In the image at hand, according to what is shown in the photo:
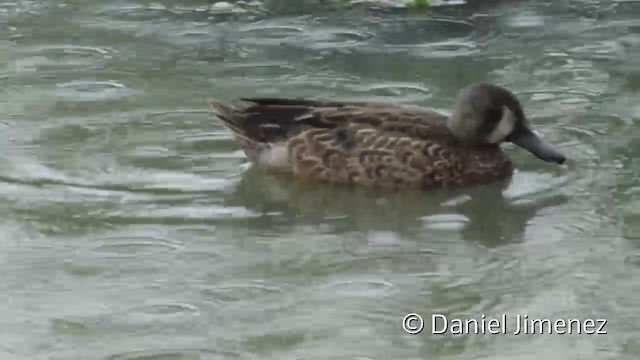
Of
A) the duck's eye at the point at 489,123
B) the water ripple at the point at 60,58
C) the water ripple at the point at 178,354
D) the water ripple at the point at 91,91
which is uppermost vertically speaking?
the duck's eye at the point at 489,123

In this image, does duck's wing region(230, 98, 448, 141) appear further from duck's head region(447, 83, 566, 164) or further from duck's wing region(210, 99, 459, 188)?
duck's head region(447, 83, 566, 164)

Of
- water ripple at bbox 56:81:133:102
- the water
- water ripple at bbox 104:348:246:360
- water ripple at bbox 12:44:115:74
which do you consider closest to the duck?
the water

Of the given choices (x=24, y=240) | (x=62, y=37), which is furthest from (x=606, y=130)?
(x=62, y=37)

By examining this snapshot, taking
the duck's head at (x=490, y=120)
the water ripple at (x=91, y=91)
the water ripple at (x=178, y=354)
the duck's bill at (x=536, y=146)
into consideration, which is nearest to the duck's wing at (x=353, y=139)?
the duck's head at (x=490, y=120)

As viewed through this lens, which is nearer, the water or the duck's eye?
the water

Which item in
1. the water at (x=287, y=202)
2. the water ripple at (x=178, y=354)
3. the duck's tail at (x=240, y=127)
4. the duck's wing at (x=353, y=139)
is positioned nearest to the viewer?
the water ripple at (x=178, y=354)

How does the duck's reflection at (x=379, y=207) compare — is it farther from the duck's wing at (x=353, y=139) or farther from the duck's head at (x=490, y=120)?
the duck's head at (x=490, y=120)

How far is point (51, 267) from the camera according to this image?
273 inches

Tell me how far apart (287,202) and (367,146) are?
555mm

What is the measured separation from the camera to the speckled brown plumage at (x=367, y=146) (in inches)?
326

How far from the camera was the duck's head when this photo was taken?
8.45 m

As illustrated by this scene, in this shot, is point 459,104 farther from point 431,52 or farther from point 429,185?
point 431,52

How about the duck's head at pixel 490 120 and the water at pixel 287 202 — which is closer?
the water at pixel 287 202

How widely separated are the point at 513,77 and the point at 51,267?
433cm
